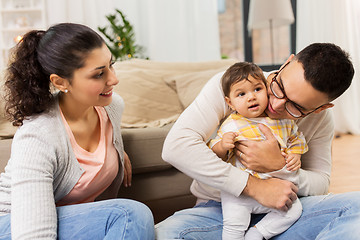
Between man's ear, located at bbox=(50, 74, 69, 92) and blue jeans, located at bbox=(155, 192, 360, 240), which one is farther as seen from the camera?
man's ear, located at bbox=(50, 74, 69, 92)

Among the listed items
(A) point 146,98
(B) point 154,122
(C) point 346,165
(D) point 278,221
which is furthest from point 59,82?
(C) point 346,165

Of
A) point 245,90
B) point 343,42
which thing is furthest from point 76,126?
point 343,42

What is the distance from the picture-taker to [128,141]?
6.52 feet

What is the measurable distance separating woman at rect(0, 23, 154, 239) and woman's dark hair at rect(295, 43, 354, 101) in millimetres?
641

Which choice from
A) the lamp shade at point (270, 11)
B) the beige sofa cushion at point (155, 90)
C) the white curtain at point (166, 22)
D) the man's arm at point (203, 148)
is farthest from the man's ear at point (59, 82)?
the lamp shade at point (270, 11)

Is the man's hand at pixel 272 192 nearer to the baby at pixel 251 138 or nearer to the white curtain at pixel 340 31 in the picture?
the baby at pixel 251 138

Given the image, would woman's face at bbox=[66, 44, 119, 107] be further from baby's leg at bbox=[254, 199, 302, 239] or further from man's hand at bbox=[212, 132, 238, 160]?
baby's leg at bbox=[254, 199, 302, 239]

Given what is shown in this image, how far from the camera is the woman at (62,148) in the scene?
1144mm

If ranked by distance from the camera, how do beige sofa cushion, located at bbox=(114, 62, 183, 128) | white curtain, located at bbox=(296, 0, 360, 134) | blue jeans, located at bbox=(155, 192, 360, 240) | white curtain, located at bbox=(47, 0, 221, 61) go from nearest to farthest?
blue jeans, located at bbox=(155, 192, 360, 240) < beige sofa cushion, located at bbox=(114, 62, 183, 128) < white curtain, located at bbox=(47, 0, 221, 61) < white curtain, located at bbox=(296, 0, 360, 134)

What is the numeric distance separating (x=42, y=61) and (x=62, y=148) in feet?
0.96

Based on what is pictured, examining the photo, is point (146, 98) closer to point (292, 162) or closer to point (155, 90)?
point (155, 90)

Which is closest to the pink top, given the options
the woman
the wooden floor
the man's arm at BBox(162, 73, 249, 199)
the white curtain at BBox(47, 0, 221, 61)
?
the woman

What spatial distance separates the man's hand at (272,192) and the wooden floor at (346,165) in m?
1.49

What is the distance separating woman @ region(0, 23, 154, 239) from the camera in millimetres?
1144
